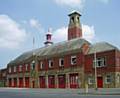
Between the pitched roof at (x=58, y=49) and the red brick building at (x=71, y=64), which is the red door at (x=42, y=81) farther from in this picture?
the pitched roof at (x=58, y=49)

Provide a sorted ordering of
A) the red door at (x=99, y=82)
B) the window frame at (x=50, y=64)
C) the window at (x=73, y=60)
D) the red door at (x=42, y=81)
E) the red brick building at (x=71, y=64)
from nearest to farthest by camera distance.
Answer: the red brick building at (x=71, y=64) → the red door at (x=99, y=82) → the window at (x=73, y=60) → the window frame at (x=50, y=64) → the red door at (x=42, y=81)

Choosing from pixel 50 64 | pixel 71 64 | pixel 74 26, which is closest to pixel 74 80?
pixel 71 64

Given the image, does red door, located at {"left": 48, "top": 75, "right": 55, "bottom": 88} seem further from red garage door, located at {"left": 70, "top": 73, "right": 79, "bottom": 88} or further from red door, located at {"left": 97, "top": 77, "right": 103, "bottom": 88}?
red door, located at {"left": 97, "top": 77, "right": 103, "bottom": 88}

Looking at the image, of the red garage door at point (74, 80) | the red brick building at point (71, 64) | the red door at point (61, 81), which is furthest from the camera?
the red door at point (61, 81)

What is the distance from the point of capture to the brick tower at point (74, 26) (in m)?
70.1

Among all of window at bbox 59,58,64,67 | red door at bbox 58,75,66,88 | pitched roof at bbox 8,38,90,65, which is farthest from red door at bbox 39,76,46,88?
window at bbox 59,58,64,67

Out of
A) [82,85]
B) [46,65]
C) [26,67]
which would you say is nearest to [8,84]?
[26,67]

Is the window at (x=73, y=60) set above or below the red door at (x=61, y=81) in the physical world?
above

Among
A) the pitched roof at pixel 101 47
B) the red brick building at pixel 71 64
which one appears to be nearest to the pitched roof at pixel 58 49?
the red brick building at pixel 71 64

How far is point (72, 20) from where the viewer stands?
71125 millimetres

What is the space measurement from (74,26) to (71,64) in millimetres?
11810

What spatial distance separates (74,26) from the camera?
231ft

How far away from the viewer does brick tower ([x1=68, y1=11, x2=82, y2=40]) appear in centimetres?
7012

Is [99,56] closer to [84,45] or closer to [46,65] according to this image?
[84,45]
